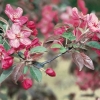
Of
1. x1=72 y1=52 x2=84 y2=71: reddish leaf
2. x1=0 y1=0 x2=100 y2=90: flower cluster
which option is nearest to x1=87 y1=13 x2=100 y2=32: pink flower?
x1=0 y1=0 x2=100 y2=90: flower cluster

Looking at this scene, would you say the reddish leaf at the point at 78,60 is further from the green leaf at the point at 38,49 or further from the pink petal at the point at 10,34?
the pink petal at the point at 10,34

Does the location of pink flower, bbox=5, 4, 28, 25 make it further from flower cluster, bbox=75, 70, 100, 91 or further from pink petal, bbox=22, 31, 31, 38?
flower cluster, bbox=75, 70, 100, 91

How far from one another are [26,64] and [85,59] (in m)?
0.26

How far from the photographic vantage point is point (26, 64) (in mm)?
1713

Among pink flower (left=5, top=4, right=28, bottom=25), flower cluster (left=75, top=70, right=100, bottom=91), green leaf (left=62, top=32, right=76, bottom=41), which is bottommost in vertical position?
flower cluster (left=75, top=70, right=100, bottom=91)

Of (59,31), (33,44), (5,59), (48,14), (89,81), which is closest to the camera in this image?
(5,59)

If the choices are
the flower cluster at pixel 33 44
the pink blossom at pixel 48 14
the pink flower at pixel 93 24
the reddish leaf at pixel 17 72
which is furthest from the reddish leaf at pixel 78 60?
the pink blossom at pixel 48 14

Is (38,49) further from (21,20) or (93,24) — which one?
(93,24)

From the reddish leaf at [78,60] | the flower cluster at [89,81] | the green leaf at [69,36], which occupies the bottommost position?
the flower cluster at [89,81]

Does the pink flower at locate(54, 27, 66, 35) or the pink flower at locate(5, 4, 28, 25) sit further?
the pink flower at locate(54, 27, 66, 35)

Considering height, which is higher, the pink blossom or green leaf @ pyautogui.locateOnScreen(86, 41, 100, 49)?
green leaf @ pyautogui.locateOnScreen(86, 41, 100, 49)

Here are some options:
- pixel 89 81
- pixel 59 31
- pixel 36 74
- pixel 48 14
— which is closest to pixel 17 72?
pixel 36 74

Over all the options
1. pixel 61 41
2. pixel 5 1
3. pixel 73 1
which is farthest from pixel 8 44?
pixel 73 1

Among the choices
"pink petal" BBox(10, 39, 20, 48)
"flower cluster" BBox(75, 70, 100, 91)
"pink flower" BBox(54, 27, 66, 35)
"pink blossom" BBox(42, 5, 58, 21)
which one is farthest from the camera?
"flower cluster" BBox(75, 70, 100, 91)
